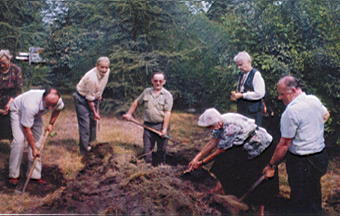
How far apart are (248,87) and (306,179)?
54.5 inches

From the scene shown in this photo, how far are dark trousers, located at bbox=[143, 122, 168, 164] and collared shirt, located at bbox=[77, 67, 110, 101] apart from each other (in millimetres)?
1027

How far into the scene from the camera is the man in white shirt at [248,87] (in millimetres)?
4320

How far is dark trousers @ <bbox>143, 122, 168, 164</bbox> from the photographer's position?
496 cm

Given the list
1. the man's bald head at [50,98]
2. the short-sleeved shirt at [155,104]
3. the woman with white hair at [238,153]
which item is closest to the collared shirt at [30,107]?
the man's bald head at [50,98]

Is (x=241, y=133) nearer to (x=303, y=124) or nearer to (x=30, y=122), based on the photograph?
(x=303, y=124)

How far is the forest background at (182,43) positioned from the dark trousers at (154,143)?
3.76 feet

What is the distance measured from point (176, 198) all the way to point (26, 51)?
11.5 ft

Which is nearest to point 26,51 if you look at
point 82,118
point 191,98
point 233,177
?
point 82,118

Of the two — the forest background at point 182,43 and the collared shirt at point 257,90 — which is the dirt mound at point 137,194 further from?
the forest background at point 182,43

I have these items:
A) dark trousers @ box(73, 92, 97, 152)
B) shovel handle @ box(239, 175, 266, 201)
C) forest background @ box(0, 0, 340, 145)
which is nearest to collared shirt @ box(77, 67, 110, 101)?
dark trousers @ box(73, 92, 97, 152)

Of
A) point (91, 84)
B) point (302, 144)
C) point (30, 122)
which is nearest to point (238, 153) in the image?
point (302, 144)

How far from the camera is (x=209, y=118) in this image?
3551 millimetres

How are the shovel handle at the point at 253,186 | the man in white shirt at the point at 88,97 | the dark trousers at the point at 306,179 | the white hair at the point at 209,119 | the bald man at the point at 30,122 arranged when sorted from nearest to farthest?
the dark trousers at the point at 306,179 < the white hair at the point at 209,119 < the shovel handle at the point at 253,186 < the bald man at the point at 30,122 < the man in white shirt at the point at 88,97

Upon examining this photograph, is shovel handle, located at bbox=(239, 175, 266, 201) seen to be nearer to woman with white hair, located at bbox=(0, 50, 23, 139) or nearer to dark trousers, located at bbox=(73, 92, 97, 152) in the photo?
dark trousers, located at bbox=(73, 92, 97, 152)
